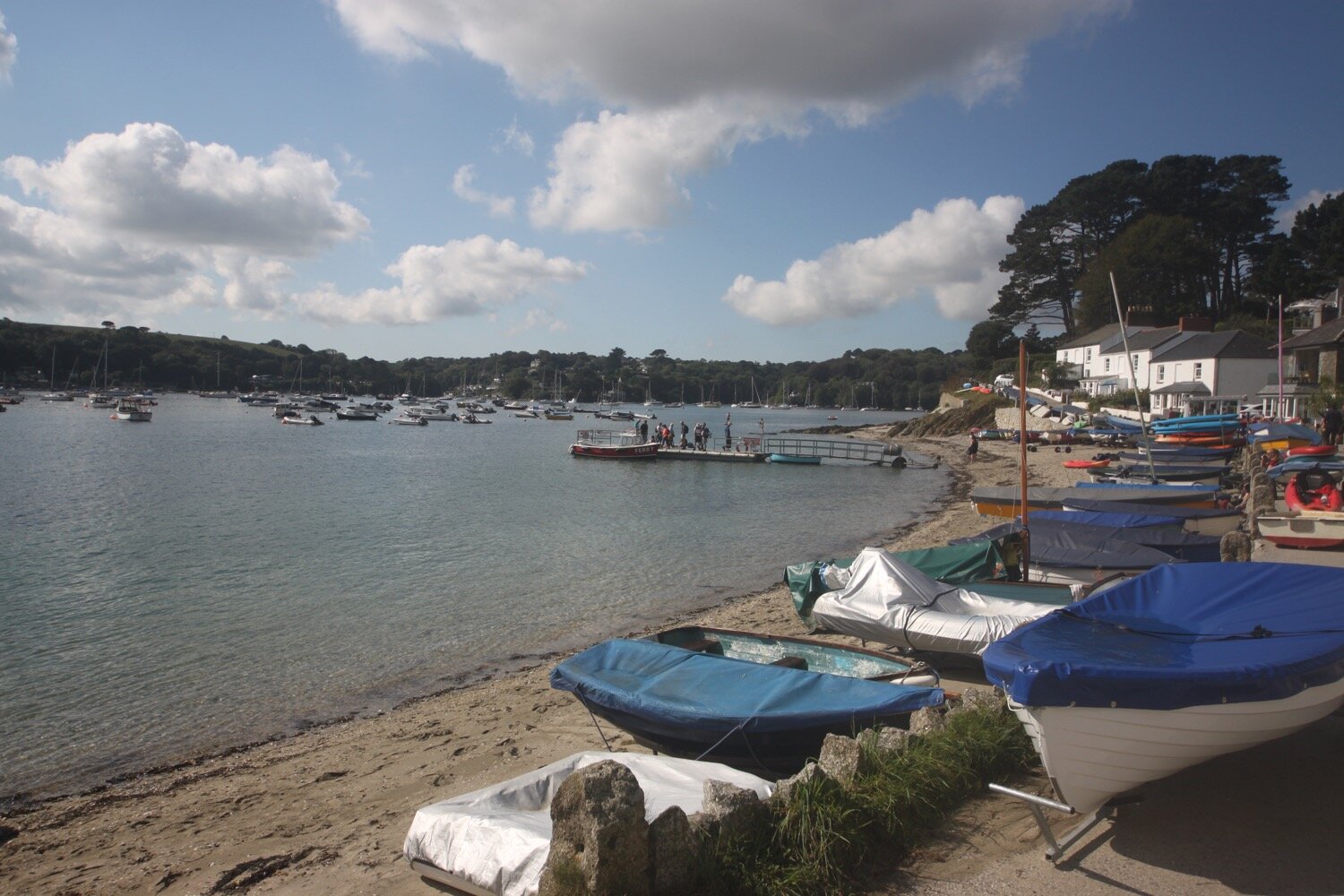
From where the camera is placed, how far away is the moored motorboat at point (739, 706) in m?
7.79

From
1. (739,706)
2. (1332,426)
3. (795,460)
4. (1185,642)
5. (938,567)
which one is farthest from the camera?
(795,460)

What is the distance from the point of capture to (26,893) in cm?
753

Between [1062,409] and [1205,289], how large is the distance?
30.3 metres

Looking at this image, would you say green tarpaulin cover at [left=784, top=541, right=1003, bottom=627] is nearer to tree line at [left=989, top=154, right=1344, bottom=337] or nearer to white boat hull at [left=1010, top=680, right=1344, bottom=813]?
white boat hull at [left=1010, top=680, right=1344, bottom=813]

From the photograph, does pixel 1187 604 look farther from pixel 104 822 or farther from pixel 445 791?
pixel 104 822

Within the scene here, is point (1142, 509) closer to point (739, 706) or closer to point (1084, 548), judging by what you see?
point (1084, 548)

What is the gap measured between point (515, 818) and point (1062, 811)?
3.89 meters

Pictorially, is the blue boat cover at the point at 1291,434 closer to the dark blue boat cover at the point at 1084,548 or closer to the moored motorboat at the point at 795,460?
the dark blue boat cover at the point at 1084,548

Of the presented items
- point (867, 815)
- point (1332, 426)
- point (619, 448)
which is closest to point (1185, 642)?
point (867, 815)

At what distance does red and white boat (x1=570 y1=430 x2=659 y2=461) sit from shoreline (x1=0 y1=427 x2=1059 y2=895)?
45.7m

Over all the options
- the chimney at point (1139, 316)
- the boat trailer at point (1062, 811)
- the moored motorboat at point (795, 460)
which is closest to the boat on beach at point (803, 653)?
the boat trailer at point (1062, 811)

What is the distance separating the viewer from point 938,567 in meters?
15.1

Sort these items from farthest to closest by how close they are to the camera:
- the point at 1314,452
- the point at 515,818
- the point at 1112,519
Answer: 1. the point at 1314,452
2. the point at 1112,519
3. the point at 515,818

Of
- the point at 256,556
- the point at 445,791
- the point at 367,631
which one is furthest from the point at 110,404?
the point at 445,791
